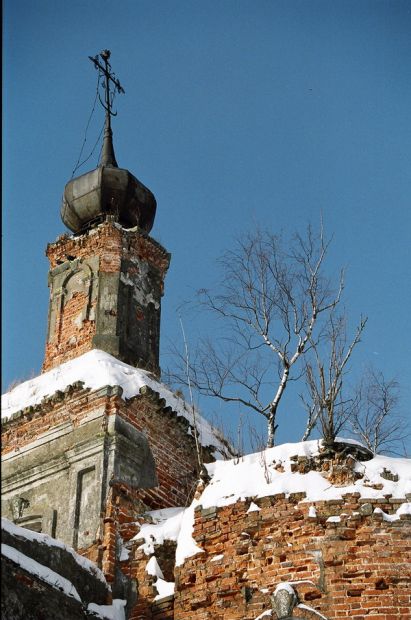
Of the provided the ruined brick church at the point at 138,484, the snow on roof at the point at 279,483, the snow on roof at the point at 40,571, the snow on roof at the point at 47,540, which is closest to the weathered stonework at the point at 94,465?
the ruined brick church at the point at 138,484

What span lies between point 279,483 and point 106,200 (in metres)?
7.63

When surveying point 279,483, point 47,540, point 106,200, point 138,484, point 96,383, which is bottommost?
point 47,540

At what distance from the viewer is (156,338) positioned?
53.7ft

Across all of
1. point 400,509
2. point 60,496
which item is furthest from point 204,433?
point 400,509

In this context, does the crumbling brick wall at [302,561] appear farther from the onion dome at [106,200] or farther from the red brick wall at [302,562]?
the onion dome at [106,200]

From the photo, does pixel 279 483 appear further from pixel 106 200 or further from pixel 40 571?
pixel 106 200

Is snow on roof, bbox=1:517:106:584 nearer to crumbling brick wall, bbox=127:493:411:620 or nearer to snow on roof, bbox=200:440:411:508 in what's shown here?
crumbling brick wall, bbox=127:493:411:620

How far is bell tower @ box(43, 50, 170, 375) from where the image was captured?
15.8 metres

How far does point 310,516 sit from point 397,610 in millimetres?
1234

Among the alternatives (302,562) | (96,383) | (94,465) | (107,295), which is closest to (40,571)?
(302,562)

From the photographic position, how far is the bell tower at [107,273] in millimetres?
15773

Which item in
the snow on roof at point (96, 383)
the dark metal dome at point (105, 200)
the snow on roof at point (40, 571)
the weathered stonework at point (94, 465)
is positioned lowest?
the snow on roof at point (40, 571)

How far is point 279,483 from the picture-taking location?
10.9 meters

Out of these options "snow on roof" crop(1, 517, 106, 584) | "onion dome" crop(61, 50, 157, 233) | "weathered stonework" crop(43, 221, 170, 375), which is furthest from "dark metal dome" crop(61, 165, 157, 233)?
"snow on roof" crop(1, 517, 106, 584)
